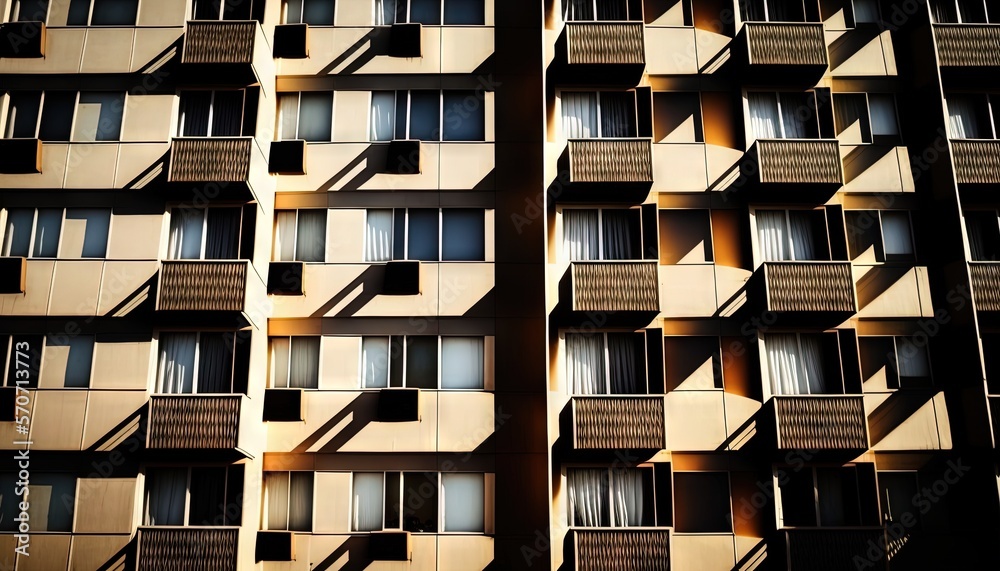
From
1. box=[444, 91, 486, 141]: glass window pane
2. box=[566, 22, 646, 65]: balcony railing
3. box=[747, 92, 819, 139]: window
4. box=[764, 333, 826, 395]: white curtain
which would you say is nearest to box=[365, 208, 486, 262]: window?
box=[444, 91, 486, 141]: glass window pane

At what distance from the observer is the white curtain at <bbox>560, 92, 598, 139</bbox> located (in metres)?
20.2

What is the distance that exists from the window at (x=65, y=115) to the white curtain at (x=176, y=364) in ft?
18.2

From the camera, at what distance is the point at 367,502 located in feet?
58.6

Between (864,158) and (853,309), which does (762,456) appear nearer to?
(853,309)

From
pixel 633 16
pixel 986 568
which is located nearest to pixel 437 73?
pixel 633 16

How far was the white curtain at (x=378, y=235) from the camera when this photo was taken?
63.6 feet

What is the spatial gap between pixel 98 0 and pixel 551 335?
1529cm

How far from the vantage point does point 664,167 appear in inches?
781

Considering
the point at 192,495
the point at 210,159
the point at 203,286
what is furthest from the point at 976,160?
the point at 192,495

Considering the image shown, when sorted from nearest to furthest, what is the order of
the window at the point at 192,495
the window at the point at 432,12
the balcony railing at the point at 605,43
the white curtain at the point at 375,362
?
the window at the point at 192,495, the white curtain at the point at 375,362, the balcony railing at the point at 605,43, the window at the point at 432,12

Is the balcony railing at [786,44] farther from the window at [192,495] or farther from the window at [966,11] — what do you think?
the window at [192,495]

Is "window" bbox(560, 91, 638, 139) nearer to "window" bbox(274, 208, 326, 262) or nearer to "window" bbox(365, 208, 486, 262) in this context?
"window" bbox(365, 208, 486, 262)

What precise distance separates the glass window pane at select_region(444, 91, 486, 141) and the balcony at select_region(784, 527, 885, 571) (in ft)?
41.0

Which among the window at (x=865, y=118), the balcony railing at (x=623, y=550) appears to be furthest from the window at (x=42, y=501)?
the window at (x=865, y=118)
